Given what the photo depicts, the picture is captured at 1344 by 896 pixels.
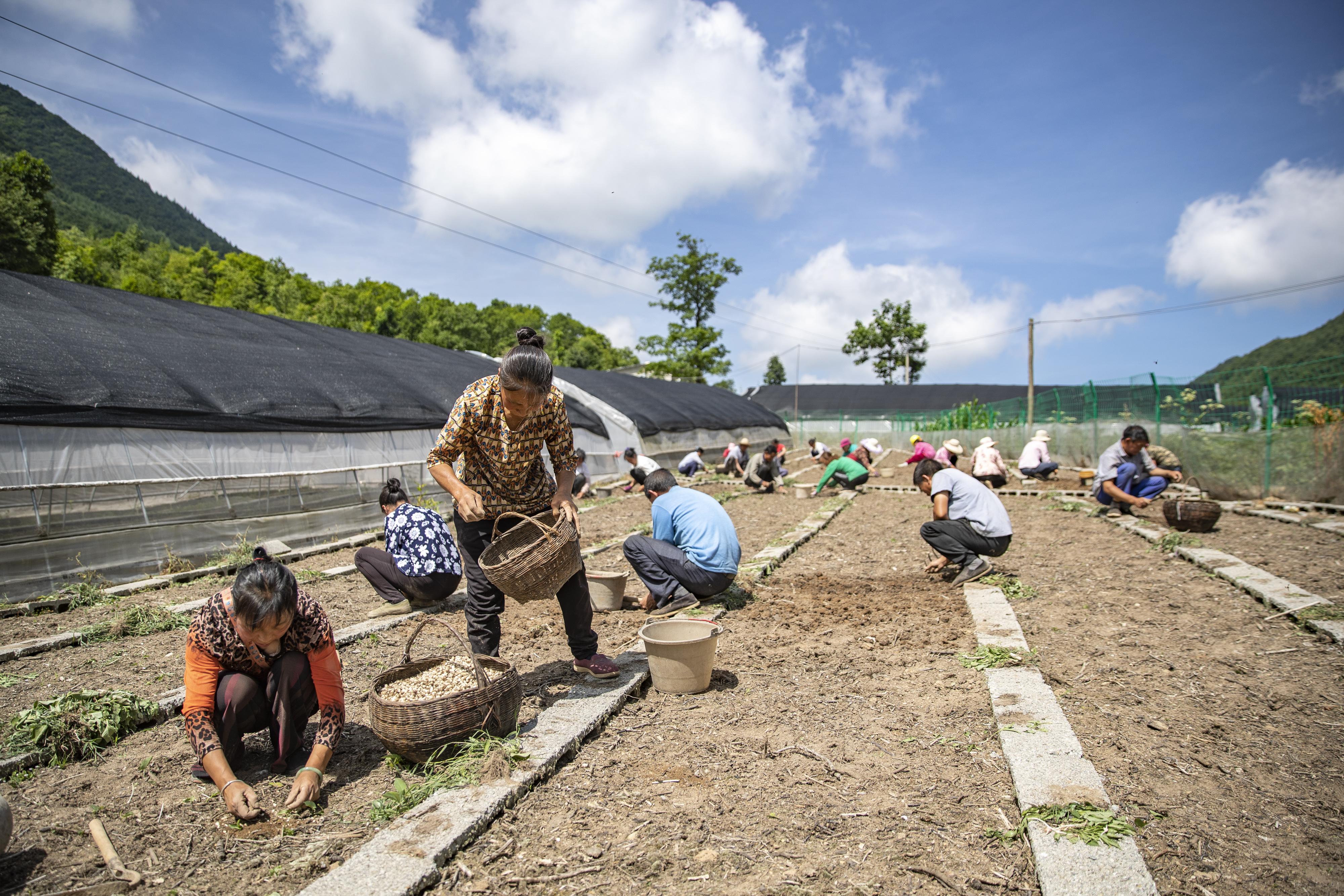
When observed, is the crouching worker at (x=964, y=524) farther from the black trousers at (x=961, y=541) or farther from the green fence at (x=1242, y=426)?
the green fence at (x=1242, y=426)

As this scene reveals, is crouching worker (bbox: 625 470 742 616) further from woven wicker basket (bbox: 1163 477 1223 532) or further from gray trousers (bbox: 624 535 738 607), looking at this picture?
woven wicker basket (bbox: 1163 477 1223 532)

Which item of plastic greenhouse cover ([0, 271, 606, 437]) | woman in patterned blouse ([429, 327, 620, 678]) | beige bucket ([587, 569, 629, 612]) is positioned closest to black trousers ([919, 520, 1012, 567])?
beige bucket ([587, 569, 629, 612])

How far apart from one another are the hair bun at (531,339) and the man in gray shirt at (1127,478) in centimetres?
823

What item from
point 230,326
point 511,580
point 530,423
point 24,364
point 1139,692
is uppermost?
point 230,326

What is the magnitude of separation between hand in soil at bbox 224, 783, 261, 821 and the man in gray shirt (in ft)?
31.0

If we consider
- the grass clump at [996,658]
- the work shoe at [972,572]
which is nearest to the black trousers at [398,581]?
the grass clump at [996,658]

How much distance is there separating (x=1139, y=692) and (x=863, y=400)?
166ft

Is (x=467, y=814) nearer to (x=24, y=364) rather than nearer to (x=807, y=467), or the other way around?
(x=24, y=364)

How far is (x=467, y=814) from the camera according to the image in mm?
2518

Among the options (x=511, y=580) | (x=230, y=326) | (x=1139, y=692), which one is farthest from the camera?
(x=230, y=326)

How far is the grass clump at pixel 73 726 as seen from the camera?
310cm

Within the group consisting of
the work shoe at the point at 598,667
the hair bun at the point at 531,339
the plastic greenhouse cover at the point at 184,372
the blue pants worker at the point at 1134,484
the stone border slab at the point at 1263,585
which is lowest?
the stone border slab at the point at 1263,585

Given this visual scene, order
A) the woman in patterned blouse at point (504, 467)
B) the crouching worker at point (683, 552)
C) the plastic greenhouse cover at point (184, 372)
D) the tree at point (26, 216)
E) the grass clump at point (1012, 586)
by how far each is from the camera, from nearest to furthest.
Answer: the woman in patterned blouse at point (504, 467)
the crouching worker at point (683, 552)
the grass clump at point (1012, 586)
the plastic greenhouse cover at point (184, 372)
the tree at point (26, 216)

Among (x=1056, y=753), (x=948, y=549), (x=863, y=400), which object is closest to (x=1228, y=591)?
(x=948, y=549)
